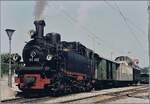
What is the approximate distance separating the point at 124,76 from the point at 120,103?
28.5m

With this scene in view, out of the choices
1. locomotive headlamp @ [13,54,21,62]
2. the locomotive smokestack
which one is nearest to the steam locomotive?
the locomotive smokestack

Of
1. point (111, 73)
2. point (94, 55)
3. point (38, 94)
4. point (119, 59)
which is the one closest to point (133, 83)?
point (119, 59)

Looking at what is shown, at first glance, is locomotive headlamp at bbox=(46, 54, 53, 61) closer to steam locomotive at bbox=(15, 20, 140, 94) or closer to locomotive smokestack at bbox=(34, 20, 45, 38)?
steam locomotive at bbox=(15, 20, 140, 94)

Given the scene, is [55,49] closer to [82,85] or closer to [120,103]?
[82,85]

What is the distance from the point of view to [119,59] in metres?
52.8

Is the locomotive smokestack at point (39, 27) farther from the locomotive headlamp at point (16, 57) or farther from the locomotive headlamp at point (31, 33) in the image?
the locomotive headlamp at point (16, 57)

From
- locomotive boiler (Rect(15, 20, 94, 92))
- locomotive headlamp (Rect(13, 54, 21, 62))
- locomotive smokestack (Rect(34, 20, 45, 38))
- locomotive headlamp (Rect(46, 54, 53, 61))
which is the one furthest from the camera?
locomotive headlamp (Rect(13, 54, 21, 62))

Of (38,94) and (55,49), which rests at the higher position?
(55,49)

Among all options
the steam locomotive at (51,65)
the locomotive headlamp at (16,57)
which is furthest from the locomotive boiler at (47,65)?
the locomotive headlamp at (16,57)

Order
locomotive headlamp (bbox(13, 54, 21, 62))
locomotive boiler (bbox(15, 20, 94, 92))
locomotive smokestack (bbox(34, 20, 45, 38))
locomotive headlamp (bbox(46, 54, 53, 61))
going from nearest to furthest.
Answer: locomotive boiler (bbox(15, 20, 94, 92)), locomotive headlamp (bbox(46, 54, 53, 61)), locomotive smokestack (bbox(34, 20, 45, 38)), locomotive headlamp (bbox(13, 54, 21, 62))

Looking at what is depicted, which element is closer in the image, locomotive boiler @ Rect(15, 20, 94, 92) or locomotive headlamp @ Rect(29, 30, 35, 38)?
locomotive boiler @ Rect(15, 20, 94, 92)

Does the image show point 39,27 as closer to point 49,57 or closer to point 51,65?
point 49,57

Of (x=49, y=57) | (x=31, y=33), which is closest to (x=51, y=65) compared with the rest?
(x=49, y=57)

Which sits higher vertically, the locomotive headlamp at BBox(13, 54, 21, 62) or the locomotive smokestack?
the locomotive smokestack
